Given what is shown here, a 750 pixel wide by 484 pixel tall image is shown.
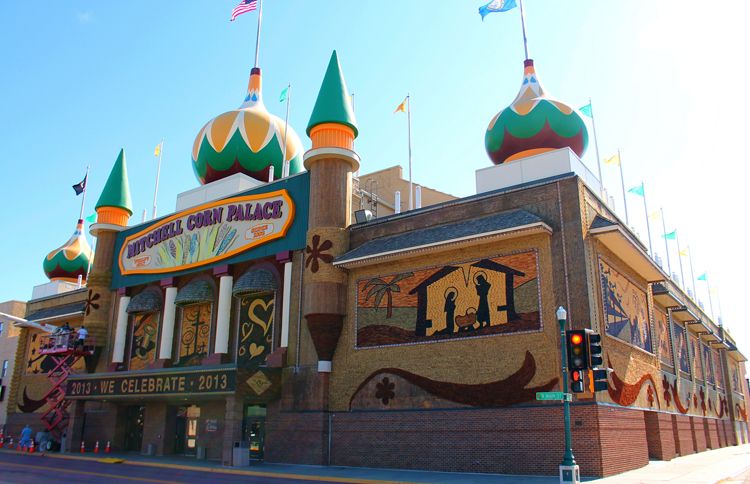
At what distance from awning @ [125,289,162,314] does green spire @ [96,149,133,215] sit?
8.00m

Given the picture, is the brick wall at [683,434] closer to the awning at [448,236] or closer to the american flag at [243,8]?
the awning at [448,236]

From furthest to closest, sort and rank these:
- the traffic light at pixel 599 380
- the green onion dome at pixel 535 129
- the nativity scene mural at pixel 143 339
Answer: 1. the nativity scene mural at pixel 143 339
2. the green onion dome at pixel 535 129
3. the traffic light at pixel 599 380

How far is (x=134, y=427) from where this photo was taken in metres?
37.4

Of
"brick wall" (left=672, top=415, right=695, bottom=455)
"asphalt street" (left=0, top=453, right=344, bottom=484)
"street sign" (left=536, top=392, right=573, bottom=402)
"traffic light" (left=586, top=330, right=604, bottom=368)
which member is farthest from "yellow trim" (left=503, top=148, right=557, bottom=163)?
"asphalt street" (left=0, top=453, right=344, bottom=484)

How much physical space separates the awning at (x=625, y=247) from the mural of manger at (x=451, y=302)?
2826 mm

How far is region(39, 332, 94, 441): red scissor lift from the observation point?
38.7 m

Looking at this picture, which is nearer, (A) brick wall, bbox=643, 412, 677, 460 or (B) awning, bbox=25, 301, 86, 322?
(A) brick wall, bbox=643, 412, 677, 460

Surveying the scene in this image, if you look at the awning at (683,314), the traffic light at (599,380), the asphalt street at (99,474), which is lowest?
the asphalt street at (99,474)

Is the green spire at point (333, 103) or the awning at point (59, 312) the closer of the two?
the green spire at point (333, 103)

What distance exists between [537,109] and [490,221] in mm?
8347

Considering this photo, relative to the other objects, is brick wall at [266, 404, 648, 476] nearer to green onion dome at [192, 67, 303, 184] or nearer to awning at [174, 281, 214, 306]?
awning at [174, 281, 214, 306]

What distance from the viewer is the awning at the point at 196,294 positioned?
3394cm

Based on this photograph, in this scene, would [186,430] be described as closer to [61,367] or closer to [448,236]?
[61,367]

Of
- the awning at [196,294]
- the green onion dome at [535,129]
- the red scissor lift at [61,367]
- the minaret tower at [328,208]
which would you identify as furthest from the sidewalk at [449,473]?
the green onion dome at [535,129]
